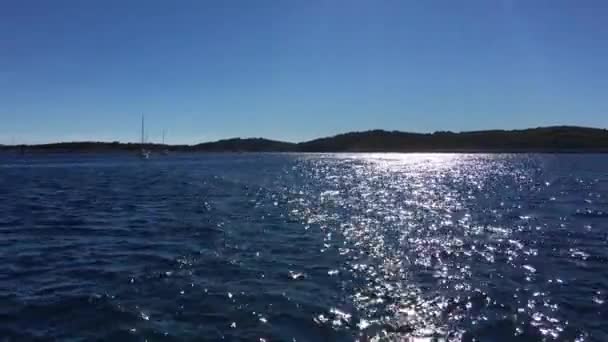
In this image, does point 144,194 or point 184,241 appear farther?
point 144,194

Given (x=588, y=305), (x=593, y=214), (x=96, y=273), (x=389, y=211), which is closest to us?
(x=588, y=305)

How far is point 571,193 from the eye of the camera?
4622 centimetres

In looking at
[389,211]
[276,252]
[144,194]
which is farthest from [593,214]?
[144,194]

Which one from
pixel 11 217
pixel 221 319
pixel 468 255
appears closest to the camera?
pixel 221 319

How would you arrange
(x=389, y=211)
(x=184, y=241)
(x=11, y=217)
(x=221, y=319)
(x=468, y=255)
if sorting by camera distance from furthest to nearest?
(x=389, y=211) → (x=11, y=217) → (x=184, y=241) → (x=468, y=255) → (x=221, y=319)

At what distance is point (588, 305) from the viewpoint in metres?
13.4

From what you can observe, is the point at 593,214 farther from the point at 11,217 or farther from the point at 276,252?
the point at 11,217

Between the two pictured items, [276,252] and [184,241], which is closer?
[276,252]

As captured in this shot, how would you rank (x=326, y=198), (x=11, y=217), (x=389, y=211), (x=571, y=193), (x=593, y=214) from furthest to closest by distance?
(x=571, y=193), (x=326, y=198), (x=389, y=211), (x=593, y=214), (x=11, y=217)

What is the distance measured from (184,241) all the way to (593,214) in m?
26.5

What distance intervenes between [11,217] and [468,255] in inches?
→ 1061

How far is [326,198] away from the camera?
4306cm

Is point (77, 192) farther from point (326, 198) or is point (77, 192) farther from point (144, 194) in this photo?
point (326, 198)

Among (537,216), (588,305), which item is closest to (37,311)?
(588,305)
